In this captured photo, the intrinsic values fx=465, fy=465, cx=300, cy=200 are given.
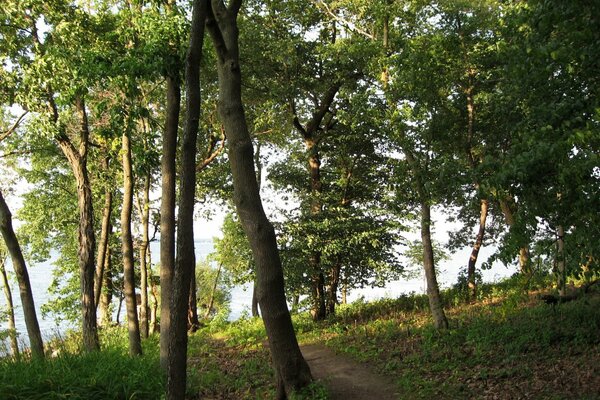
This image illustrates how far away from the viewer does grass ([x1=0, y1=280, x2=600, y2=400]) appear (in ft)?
19.9

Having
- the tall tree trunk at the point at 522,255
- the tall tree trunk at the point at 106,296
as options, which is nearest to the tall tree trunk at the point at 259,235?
the tall tree trunk at the point at 522,255

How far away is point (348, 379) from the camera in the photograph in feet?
26.7

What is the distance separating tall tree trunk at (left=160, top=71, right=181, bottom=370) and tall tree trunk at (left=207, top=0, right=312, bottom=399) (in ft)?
4.30

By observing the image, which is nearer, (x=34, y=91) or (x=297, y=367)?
(x=297, y=367)

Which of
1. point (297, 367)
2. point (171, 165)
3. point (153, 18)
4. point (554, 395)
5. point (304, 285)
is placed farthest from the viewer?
point (304, 285)

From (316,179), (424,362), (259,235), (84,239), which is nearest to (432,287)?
(424,362)

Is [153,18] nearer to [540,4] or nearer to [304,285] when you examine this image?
[540,4]

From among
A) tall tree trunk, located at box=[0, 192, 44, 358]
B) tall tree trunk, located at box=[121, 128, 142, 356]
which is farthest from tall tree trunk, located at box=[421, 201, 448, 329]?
tall tree trunk, located at box=[0, 192, 44, 358]

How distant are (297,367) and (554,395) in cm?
327

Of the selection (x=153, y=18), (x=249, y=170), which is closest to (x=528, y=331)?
(x=249, y=170)

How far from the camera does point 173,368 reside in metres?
4.38

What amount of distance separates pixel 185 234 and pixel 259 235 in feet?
6.14

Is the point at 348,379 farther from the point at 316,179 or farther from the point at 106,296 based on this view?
the point at 106,296

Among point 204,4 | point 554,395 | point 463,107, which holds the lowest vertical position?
point 554,395
